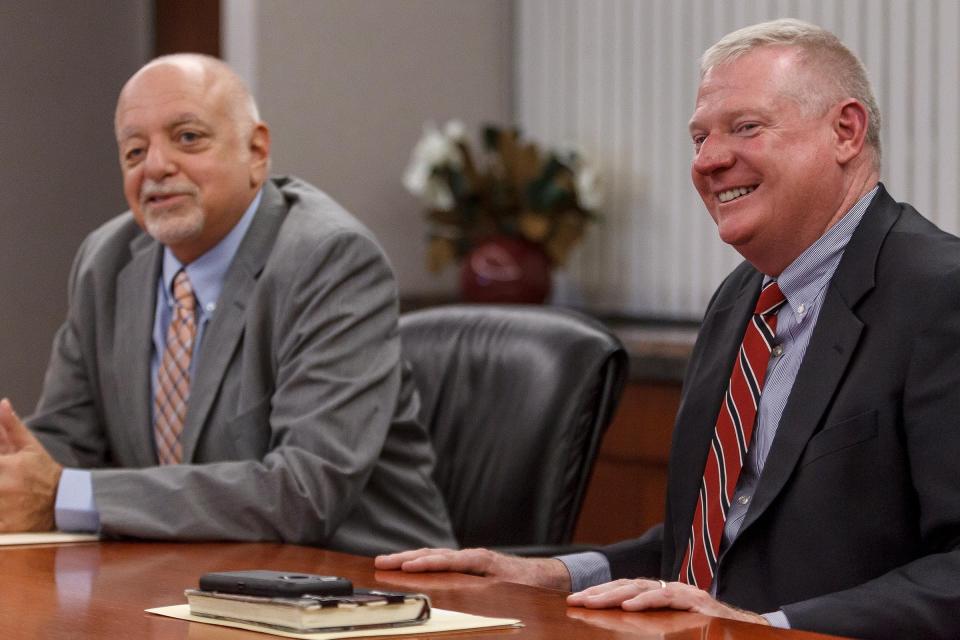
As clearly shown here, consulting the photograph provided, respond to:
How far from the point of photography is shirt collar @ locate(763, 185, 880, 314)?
184cm

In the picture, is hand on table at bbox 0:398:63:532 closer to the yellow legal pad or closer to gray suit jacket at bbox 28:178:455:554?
gray suit jacket at bbox 28:178:455:554

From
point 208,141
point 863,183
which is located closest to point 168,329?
point 208,141

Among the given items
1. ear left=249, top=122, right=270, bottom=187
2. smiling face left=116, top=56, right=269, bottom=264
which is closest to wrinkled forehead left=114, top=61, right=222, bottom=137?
smiling face left=116, top=56, right=269, bottom=264

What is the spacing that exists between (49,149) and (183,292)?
2.23 meters

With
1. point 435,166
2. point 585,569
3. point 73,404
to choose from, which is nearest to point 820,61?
point 585,569

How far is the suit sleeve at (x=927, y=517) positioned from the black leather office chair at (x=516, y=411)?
81 cm

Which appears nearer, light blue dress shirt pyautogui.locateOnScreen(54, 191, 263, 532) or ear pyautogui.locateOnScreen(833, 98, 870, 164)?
ear pyautogui.locateOnScreen(833, 98, 870, 164)

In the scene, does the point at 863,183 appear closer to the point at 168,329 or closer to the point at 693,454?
the point at 693,454

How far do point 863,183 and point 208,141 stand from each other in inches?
46.1

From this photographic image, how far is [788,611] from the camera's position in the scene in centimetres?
153

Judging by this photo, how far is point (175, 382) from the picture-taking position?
2486mm

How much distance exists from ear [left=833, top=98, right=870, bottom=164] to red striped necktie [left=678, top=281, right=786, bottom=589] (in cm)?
20

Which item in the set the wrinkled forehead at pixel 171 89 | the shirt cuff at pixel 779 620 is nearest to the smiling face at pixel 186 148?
the wrinkled forehead at pixel 171 89

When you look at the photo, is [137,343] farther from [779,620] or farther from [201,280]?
[779,620]
